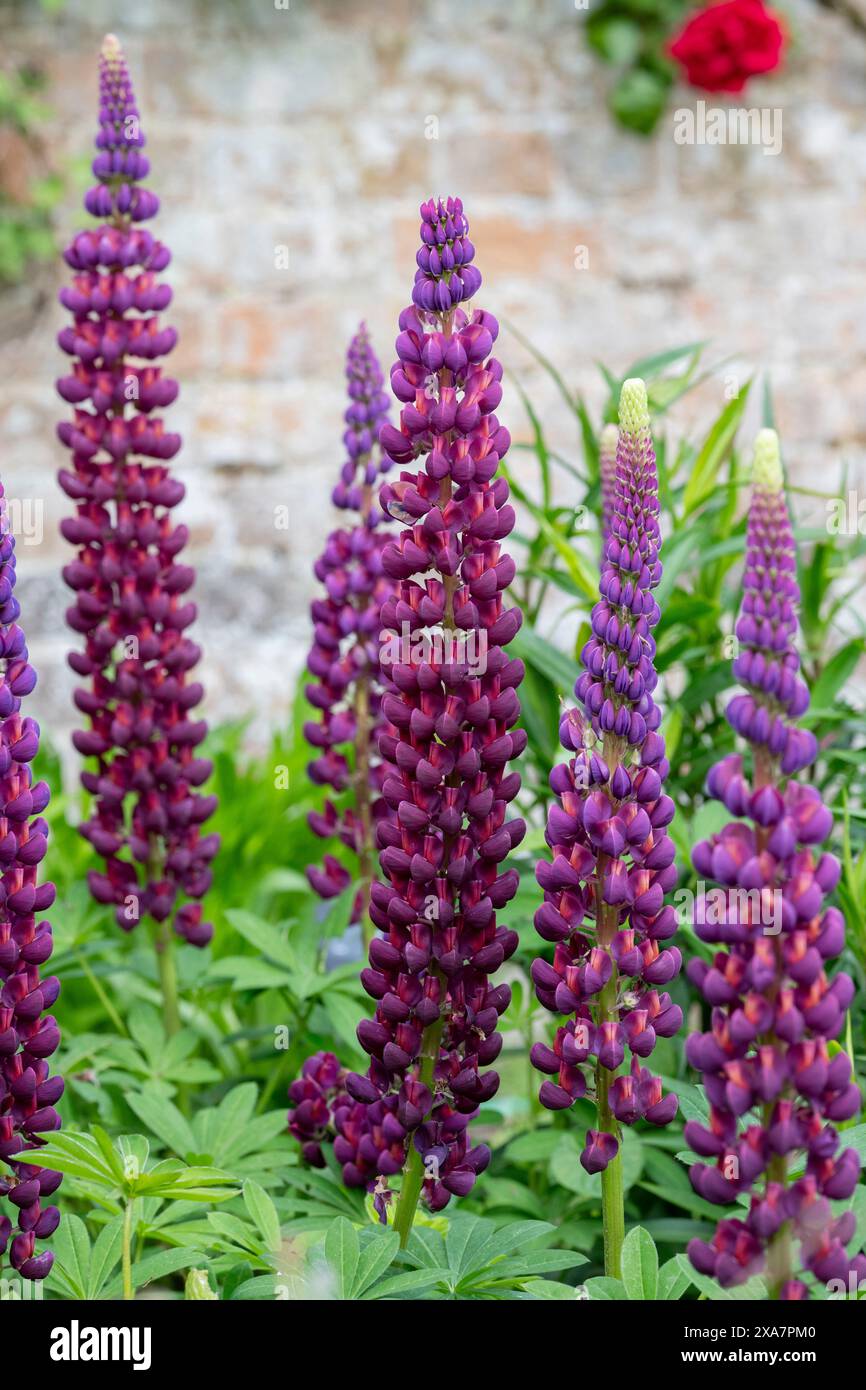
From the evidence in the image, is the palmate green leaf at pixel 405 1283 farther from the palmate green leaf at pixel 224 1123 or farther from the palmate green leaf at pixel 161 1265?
the palmate green leaf at pixel 224 1123

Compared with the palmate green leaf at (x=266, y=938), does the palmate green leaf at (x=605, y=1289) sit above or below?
below

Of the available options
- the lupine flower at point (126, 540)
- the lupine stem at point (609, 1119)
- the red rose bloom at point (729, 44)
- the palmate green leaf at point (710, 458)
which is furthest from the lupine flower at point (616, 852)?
the red rose bloom at point (729, 44)

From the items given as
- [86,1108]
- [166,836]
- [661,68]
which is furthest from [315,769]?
[661,68]

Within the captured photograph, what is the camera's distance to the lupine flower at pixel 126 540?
1584 millimetres

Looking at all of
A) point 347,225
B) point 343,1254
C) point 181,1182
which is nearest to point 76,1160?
point 181,1182

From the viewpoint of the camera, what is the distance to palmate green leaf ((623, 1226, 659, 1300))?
1.03 metres

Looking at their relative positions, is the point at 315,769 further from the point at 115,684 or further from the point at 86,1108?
the point at 86,1108

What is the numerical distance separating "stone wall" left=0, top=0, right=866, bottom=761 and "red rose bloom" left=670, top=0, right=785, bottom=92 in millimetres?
162

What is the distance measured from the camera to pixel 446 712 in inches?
43.0

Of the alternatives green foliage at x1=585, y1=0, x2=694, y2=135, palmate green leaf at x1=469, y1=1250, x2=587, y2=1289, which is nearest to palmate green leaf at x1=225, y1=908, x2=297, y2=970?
palmate green leaf at x1=469, y1=1250, x2=587, y2=1289

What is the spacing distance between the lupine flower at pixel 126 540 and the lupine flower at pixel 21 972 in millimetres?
414

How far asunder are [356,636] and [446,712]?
57cm

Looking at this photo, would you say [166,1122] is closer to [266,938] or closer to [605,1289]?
[266,938]

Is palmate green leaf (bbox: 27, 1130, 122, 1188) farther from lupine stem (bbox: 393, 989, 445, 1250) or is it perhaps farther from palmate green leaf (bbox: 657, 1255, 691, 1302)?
palmate green leaf (bbox: 657, 1255, 691, 1302)
